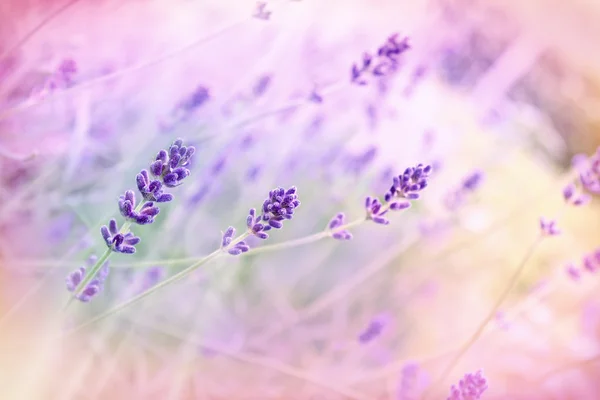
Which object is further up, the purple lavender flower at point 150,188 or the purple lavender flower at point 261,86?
the purple lavender flower at point 261,86

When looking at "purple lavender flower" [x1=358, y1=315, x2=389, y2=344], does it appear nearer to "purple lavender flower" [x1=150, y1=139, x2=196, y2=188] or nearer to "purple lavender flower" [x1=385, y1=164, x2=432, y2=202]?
"purple lavender flower" [x1=385, y1=164, x2=432, y2=202]

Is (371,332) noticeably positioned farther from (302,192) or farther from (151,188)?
(151,188)

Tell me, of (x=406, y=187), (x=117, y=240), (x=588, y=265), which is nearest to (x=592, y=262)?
(x=588, y=265)

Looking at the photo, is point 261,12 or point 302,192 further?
point 302,192

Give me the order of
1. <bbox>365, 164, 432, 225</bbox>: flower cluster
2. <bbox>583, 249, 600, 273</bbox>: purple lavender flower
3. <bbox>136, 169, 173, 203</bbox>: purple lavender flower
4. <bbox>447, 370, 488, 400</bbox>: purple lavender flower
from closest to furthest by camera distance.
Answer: <bbox>136, 169, 173, 203</bbox>: purple lavender flower → <bbox>365, 164, 432, 225</bbox>: flower cluster → <bbox>447, 370, 488, 400</bbox>: purple lavender flower → <bbox>583, 249, 600, 273</bbox>: purple lavender flower

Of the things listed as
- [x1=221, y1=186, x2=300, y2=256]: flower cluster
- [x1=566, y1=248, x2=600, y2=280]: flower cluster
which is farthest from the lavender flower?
[x1=221, y1=186, x2=300, y2=256]: flower cluster

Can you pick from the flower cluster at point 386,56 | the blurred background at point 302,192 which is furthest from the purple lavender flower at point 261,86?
the flower cluster at point 386,56

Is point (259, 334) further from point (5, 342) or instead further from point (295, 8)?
point (295, 8)

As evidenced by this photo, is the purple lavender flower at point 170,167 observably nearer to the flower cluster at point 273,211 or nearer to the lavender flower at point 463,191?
the flower cluster at point 273,211
